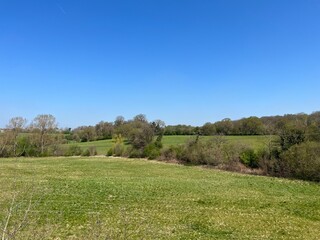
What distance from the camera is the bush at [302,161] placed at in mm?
33469

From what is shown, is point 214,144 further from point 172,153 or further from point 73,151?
point 73,151

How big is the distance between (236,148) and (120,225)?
36.2m

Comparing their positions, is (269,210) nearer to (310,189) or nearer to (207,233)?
(207,233)

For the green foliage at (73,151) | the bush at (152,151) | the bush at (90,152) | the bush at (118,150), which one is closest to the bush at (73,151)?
the green foliage at (73,151)

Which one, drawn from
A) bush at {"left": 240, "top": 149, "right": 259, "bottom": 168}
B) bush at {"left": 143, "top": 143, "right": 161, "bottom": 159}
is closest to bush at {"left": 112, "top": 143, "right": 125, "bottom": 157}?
bush at {"left": 143, "top": 143, "right": 161, "bottom": 159}

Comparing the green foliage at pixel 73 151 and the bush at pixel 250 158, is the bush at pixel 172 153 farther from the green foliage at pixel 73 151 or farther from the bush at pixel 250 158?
the green foliage at pixel 73 151

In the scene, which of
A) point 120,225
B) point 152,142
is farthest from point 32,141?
point 120,225

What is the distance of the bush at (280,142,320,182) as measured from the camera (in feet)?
110

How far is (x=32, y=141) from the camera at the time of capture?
73375mm

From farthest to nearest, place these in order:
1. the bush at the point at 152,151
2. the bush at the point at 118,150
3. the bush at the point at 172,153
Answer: the bush at the point at 118,150, the bush at the point at 152,151, the bush at the point at 172,153

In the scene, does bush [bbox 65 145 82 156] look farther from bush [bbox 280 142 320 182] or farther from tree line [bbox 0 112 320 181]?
bush [bbox 280 142 320 182]

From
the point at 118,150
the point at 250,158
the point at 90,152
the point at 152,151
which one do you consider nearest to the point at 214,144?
the point at 250,158

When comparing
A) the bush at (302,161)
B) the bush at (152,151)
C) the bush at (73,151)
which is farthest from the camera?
the bush at (73,151)

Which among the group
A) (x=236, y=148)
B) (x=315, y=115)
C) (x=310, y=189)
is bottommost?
(x=310, y=189)
